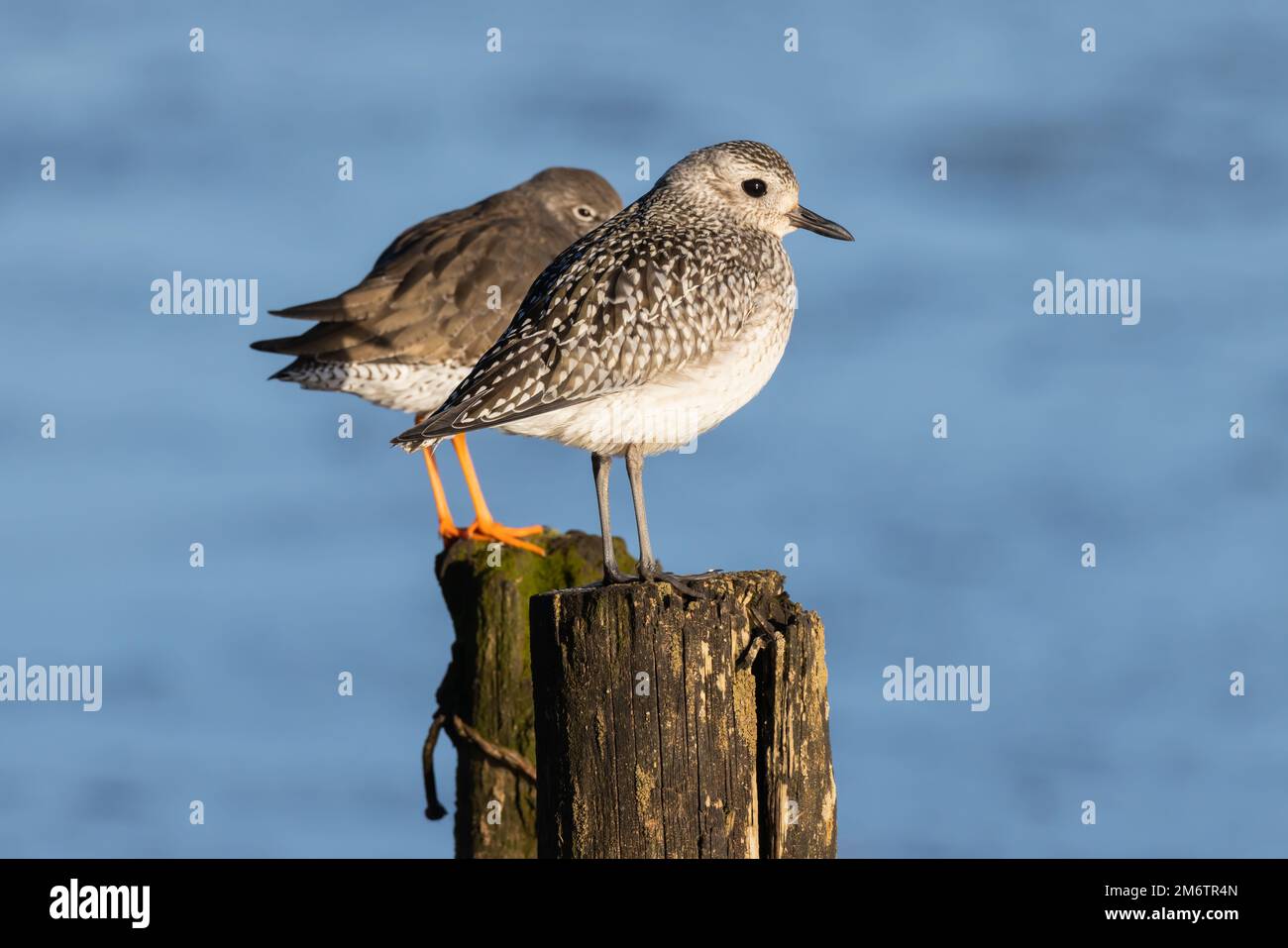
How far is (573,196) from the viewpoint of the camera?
52.1 feet

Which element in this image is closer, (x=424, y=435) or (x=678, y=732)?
(x=678, y=732)

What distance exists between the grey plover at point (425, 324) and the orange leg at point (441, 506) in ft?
0.03

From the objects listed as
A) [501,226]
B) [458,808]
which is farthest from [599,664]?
Answer: [501,226]

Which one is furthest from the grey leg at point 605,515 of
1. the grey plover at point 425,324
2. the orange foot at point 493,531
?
the grey plover at point 425,324

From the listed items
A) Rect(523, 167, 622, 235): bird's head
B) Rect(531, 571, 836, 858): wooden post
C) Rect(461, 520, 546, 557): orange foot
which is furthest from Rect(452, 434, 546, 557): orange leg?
Rect(531, 571, 836, 858): wooden post

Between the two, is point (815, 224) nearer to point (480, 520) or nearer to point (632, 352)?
point (632, 352)

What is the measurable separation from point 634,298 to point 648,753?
8.96 feet

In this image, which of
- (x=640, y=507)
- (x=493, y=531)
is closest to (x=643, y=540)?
(x=640, y=507)

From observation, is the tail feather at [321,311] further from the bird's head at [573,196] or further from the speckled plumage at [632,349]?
the speckled plumage at [632,349]

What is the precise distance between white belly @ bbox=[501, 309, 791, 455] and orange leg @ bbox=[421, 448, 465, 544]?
18.5 feet

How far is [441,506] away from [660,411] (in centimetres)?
637

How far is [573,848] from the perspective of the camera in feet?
20.1

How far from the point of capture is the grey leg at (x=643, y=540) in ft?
22.0

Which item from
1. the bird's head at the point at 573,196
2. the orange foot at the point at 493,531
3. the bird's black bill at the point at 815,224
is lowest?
the orange foot at the point at 493,531
